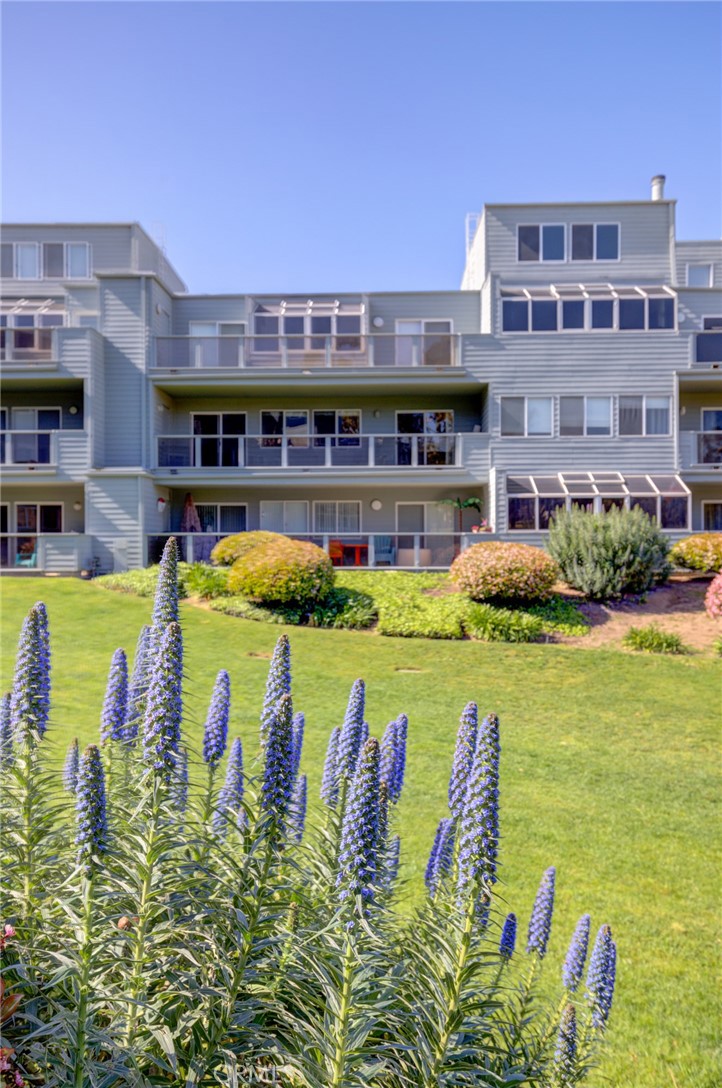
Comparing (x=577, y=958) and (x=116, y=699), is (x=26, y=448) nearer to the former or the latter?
(x=116, y=699)

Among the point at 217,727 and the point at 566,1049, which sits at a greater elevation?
the point at 217,727

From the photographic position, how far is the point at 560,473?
23953 millimetres

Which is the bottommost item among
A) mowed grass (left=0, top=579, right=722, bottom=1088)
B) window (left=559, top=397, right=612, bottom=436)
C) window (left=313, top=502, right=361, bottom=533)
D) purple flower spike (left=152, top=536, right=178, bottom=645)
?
mowed grass (left=0, top=579, right=722, bottom=1088)

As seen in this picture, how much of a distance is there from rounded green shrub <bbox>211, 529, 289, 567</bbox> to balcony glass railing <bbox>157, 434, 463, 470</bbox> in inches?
188

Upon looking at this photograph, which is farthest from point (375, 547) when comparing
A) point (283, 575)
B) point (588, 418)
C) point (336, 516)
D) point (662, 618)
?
point (662, 618)

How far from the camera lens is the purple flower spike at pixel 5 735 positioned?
7.86 feet

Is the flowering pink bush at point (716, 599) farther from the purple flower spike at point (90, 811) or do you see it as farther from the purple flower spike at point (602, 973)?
the purple flower spike at point (90, 811)

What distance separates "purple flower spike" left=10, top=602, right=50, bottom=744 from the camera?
214 cm

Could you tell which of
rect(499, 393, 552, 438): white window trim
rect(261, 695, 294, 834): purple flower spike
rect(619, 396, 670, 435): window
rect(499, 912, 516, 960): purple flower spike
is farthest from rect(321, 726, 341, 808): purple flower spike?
rect(619, 396, 670, 435): window

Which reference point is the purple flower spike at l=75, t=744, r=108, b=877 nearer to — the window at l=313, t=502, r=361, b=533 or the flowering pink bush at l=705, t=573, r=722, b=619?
the flowering pink bush at l=705, t=573, r=722, b=619

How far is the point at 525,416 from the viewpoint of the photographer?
Result: 79.6 feet

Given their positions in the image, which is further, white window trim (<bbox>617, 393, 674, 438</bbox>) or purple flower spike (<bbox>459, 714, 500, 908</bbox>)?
white window trim (<bbox>617, 393, 674, 438</bbox>)

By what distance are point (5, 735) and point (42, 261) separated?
101 ft

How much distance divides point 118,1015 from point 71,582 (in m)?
20.4
